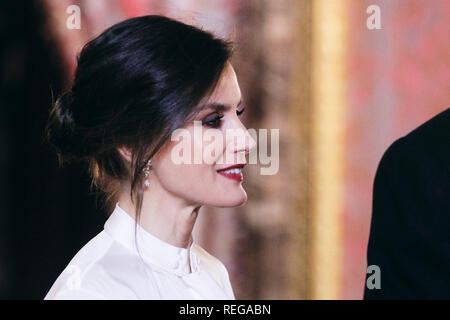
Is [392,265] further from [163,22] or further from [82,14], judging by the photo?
[82,14]

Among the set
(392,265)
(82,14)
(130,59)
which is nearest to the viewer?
(130,59)

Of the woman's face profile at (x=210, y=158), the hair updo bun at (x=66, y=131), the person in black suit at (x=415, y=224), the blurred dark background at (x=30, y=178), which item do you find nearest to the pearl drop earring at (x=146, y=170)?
the woman's face profile at (x=210, y=158)

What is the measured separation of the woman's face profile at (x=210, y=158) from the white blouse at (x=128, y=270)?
0.10 meters

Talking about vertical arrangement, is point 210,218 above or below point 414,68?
below

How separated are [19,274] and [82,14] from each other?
612 millimetres

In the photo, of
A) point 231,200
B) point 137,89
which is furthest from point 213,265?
point 137,89

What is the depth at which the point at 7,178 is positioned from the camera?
3.83 ft

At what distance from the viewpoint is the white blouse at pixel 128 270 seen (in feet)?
2.76

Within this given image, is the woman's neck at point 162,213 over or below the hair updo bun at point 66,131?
below

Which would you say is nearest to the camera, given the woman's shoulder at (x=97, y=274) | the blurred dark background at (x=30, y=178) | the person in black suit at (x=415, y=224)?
the woman's shoulder at (x=97, y=274)

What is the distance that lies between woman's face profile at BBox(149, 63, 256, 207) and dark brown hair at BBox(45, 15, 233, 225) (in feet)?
0.08

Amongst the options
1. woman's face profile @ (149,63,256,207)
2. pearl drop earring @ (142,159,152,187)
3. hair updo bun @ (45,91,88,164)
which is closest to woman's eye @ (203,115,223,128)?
woman's face profile @ (149,63,256,207)

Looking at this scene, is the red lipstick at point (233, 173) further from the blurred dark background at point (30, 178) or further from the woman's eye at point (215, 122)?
Answer: the blurred dark background at point (30, 178)
